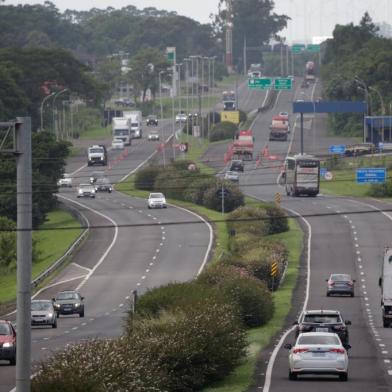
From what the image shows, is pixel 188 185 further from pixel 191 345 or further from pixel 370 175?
pixel 191 345

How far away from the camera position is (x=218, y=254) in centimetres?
9012

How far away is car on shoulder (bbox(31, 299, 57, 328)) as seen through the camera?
5900cm

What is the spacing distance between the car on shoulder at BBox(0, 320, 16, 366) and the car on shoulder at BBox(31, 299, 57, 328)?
50.0ft

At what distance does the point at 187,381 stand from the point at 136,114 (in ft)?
518

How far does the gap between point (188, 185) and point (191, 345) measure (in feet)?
286

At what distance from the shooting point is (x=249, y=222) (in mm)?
97375

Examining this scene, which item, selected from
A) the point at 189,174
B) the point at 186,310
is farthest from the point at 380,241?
the point at 186,310

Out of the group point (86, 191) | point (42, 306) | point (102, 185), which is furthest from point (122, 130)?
point (42, 306)

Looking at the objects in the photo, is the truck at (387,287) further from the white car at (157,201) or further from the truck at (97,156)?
the truck at (97,156)

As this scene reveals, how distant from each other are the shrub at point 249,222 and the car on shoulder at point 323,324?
48407 millimetres

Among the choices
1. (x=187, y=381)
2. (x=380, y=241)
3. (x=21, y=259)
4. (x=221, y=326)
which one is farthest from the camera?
(x=380, y=241)

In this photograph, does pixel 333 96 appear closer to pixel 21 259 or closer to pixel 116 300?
pixel 116 300

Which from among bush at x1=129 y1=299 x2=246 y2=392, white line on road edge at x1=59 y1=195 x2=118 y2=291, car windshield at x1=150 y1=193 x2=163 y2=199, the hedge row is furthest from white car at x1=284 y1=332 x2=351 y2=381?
car windshield at x1=150 y1=193 x2=163 y2=199

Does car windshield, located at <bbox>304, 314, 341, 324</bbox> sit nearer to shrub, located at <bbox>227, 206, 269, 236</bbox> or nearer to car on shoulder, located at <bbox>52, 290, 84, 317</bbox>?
car on shoulder, located at <bbox>52, 290, 84, 317</bbox>
